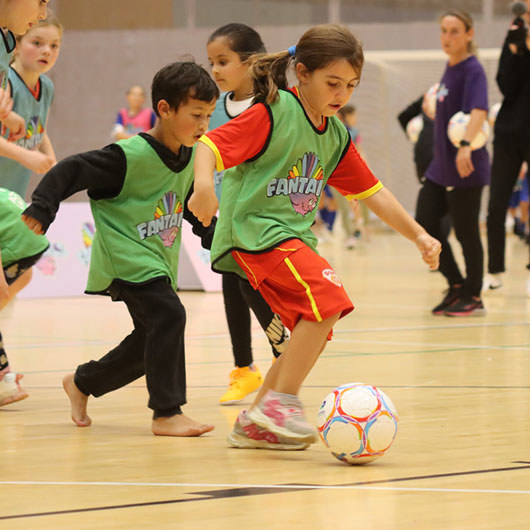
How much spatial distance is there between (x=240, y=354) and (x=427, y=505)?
2.17 meters

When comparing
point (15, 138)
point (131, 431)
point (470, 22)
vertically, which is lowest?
point (131, 431)

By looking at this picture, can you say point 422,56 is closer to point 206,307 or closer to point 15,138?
point 206,307

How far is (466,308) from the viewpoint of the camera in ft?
25.1

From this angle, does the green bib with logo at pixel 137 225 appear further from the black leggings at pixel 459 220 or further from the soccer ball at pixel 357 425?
the black leggings at pixel 459 220

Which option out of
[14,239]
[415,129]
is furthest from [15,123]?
[415,129]

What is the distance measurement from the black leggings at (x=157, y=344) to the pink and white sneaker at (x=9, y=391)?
0.58m

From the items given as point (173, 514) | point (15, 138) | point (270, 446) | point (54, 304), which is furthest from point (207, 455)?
point (54, 304)

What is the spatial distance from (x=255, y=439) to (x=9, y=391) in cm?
131

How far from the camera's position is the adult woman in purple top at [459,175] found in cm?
767

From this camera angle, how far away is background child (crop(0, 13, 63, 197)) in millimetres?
5336

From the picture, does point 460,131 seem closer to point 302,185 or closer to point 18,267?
point 18,267

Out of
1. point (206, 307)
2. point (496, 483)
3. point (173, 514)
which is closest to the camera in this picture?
point (173, 514)

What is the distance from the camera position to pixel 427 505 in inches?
109

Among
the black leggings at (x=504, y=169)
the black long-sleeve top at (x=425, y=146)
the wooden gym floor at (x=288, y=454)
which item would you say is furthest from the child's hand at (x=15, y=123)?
the black long-sleeve top at (x=425, y=146)
